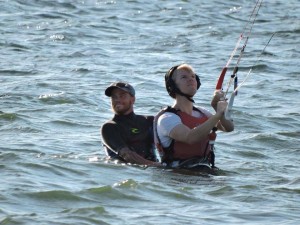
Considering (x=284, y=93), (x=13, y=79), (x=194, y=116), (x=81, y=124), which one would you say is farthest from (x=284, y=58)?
(x=194, y=116)

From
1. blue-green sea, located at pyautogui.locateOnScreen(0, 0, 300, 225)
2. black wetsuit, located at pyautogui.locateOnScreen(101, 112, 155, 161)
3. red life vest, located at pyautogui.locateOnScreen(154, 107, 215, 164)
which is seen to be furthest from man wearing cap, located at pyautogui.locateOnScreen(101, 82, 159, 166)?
red life vest, located at pyautogui.locateOnScreen(154, 107, 215, 164)

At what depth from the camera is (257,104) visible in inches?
669

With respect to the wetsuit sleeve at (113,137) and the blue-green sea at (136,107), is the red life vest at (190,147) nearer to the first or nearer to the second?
the blue-green sea at (136,107)

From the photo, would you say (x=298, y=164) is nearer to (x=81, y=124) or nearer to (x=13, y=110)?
(x=81, y=124)

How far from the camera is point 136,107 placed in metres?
16.4

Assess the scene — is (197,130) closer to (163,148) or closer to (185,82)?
(185,82)

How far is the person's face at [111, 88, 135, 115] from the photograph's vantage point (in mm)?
11242

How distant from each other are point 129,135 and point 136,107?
5.00 m

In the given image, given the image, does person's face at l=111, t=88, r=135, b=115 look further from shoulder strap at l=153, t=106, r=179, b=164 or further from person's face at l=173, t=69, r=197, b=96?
person's face at l=173, t=69, r=197, b=96

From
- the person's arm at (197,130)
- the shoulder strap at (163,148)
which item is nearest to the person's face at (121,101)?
the shoulder strap at (163,148)

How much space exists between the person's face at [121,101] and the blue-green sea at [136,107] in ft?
1.84

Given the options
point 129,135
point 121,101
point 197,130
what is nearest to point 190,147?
point 197,130

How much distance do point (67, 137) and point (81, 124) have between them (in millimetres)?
1117

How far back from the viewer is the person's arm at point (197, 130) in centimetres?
1011
